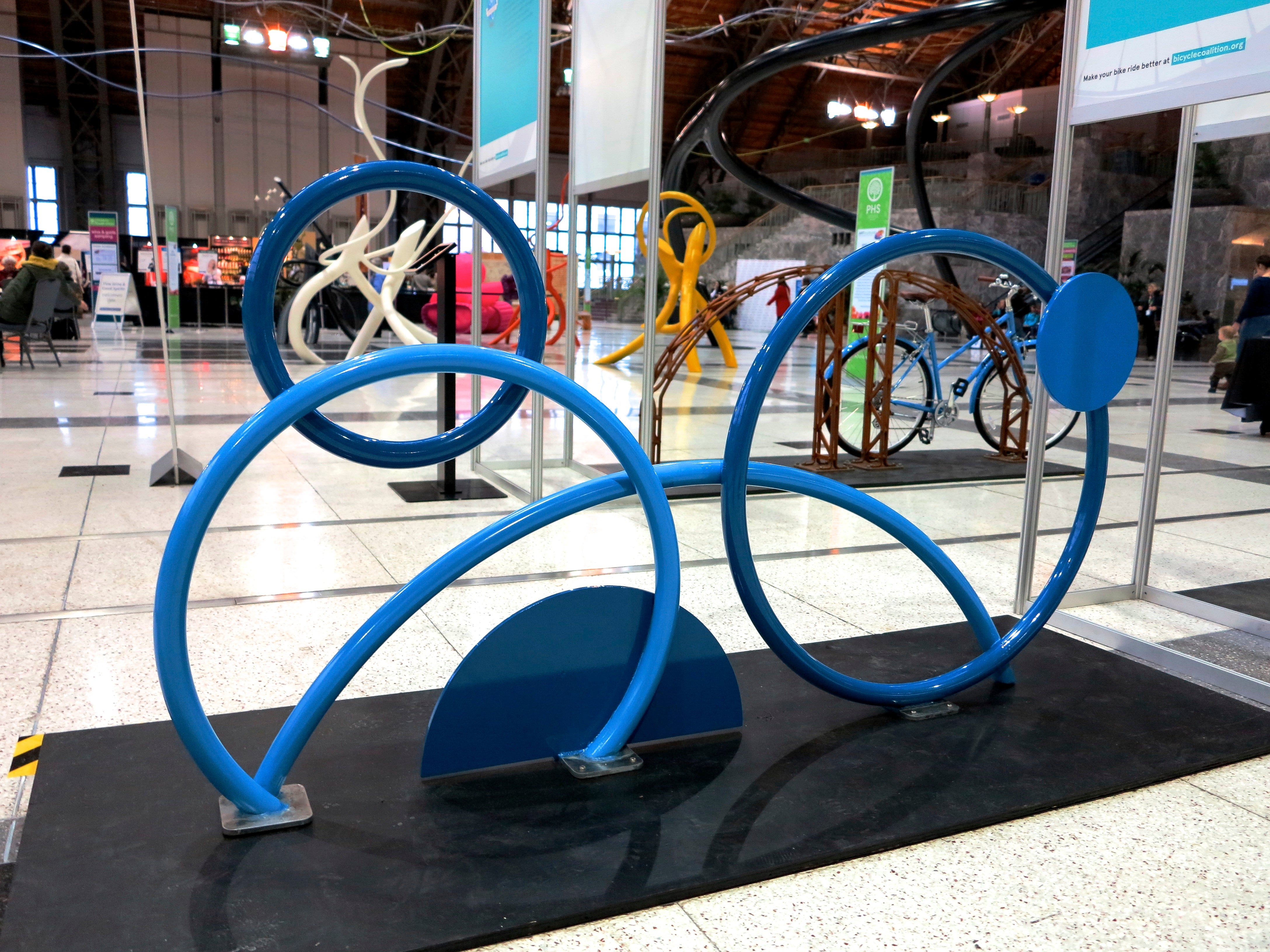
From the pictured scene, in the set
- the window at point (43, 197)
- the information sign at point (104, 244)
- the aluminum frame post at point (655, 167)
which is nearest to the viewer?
the aluminum frame post at point (655, 167)

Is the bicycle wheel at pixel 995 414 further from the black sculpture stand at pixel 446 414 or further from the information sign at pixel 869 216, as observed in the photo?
the black sculpture stand at pixel 446 414

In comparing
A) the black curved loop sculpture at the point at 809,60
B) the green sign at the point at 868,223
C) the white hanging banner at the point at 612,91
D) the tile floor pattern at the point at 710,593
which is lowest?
the tile floor pattern at the point at 710,593

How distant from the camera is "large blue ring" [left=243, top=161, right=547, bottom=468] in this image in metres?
1.94

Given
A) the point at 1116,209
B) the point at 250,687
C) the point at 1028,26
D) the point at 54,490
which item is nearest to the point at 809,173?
the point at 1028,26

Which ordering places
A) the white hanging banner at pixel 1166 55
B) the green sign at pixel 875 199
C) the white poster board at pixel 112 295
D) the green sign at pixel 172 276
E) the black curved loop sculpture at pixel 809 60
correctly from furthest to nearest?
the green sign at pixel 172 276 < the white poster board at pixel 112 295 < the black curved loop sculpture at pixel 809 60 < the green sign at pixel 875 199 < the white hanging banner at pixel 1166 55

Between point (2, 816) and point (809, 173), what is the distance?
27.0 m

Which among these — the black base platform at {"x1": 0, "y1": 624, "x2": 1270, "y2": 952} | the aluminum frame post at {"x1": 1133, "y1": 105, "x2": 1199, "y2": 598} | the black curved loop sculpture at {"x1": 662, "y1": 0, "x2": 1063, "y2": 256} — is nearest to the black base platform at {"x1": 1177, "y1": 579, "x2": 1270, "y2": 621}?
the aluminum frame post at {"x1": 1133, "y1": 105, "x2": 1199, "y2": 598}

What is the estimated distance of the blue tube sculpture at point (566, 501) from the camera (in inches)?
67.4

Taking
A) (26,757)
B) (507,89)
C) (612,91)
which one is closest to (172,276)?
(507,89)

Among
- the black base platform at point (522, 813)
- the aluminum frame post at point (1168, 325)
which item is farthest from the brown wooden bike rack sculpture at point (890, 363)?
the black base platform at point (522, 813)

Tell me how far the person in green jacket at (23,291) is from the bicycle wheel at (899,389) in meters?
7.52

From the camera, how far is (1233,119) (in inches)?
114

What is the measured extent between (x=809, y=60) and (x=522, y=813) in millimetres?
8333

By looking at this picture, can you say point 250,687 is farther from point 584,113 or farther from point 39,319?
point 39,319
